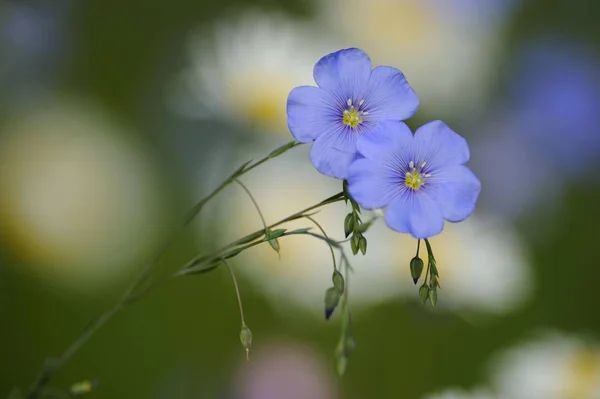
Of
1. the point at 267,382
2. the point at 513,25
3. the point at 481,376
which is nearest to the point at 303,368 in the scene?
the point at 267,382

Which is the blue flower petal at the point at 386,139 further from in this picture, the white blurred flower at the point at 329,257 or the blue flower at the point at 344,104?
the white blurred flower at the point at 329,257

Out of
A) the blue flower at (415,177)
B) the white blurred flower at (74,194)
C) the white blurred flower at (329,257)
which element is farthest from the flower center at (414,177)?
the white blurred flower at (74,194)

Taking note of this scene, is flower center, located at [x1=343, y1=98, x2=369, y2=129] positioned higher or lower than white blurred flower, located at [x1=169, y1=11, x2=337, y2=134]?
lower

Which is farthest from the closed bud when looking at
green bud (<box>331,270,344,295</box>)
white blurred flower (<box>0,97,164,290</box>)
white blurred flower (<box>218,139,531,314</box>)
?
white blurred flower (<box>0,97,164,290</box>)

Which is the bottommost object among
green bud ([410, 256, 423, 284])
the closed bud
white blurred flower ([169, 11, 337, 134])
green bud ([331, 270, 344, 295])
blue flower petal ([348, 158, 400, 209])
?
the closed bud

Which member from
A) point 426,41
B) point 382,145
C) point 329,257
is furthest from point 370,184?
point 426,41

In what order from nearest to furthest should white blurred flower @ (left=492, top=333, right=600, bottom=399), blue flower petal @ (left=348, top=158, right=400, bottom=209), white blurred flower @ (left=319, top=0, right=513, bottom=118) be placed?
1. blue flower petal @ (left=348, top=158, right=400, bottom=209)
2. white blurred flower @ (left=492, top=333, right=600, bottom=399)
3. white blurred flower @ (left=319, top=0, right=513, bottom=118)

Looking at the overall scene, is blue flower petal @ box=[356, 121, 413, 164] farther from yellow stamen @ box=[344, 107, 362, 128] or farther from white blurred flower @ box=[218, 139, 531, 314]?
white blurred flower @ box=[218, 139, 531, 314]

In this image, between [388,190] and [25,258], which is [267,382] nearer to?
[25,258]
